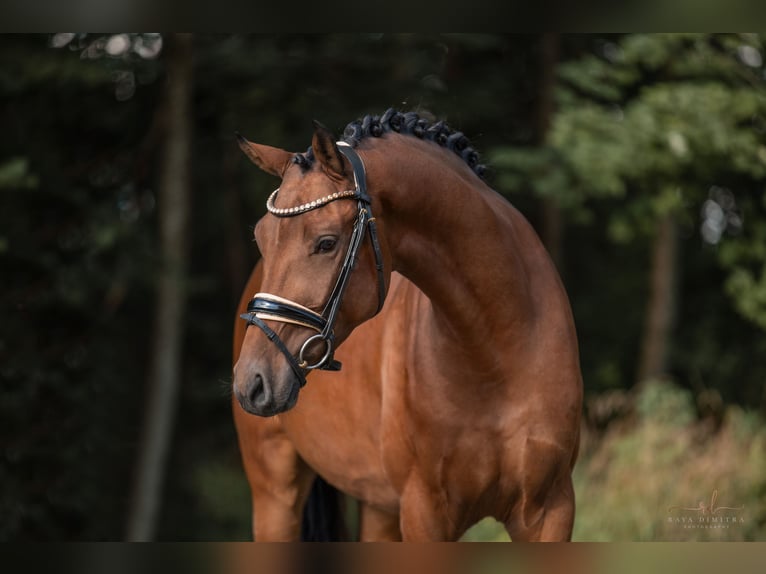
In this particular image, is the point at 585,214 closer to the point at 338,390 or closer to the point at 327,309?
the point at 338,390

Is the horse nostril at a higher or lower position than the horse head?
lower

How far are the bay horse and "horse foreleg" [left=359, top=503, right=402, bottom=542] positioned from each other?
0.59m

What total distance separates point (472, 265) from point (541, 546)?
36.8 inches

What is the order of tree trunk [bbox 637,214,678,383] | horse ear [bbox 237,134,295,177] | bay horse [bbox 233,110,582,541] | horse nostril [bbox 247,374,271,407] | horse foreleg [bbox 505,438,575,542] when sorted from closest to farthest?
horse nostril [bbox 247,374,271,407] < bay horse [bbox 233,110,582,541] < horse ear [bbox 237,134,295,177] < horse foreleg [bbox 505,438,575,542] < tree trunk [bbox 637,214,678,383]

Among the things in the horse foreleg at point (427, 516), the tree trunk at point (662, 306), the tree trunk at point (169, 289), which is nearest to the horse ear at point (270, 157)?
the horse foreleg at point (427, 516)

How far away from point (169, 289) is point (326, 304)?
932 centimetres

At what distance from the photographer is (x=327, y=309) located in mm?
2963

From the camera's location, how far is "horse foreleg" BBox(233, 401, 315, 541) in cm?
463

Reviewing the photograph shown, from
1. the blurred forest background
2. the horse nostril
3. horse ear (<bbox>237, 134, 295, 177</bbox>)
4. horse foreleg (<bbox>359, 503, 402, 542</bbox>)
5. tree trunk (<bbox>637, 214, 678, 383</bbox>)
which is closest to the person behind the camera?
the horse nostril

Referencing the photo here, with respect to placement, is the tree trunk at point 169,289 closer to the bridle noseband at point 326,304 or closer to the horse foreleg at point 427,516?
the horse foreleg at point 427,516

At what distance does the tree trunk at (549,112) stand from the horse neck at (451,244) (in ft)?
32.3

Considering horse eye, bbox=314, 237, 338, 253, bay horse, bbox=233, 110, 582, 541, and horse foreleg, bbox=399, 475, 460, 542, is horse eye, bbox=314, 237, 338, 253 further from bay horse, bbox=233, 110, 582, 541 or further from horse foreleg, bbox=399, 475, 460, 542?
horse foreleg, bbox=399, 475, 460, 542

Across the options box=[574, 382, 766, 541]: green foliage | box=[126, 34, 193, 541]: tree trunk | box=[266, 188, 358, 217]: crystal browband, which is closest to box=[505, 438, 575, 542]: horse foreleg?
box=[266, 188, 358, 217]: crystal browband

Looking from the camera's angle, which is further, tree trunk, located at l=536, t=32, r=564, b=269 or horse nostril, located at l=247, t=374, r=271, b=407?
tree trunk, located at l=536, t=32, r=564, b=269
